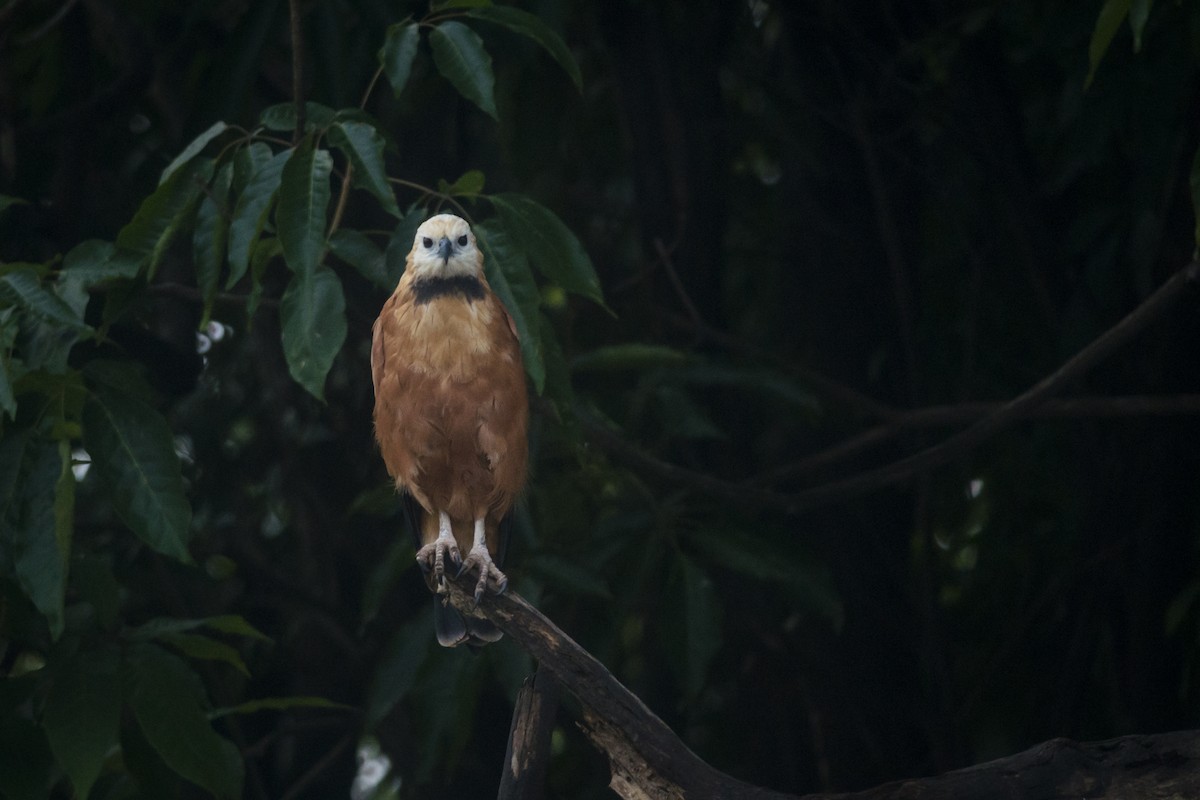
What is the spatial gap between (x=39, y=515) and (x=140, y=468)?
218 mm

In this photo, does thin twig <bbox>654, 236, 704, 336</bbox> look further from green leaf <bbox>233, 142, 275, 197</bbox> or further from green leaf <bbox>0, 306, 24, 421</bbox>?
green leaf <bbox>0, 306, 24, 421</bbox>

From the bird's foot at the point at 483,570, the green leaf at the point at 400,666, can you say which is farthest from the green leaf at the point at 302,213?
the green leaf at the point at 400,666

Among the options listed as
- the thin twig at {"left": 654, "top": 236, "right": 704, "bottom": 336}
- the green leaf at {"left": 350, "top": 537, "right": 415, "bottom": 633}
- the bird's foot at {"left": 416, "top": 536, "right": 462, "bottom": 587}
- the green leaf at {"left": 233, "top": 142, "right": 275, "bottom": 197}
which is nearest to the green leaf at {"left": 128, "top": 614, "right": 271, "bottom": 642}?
the bird's foot at {"left": 416, "top": 536, "right": 462, "bottom": 587}

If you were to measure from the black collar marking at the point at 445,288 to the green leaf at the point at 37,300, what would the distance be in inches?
27.1


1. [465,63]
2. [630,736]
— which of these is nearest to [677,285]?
[465,63]

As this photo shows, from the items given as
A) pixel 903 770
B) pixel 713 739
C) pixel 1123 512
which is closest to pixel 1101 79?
pixel 1123 512

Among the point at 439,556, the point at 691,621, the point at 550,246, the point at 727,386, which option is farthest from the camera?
the point at 727,386

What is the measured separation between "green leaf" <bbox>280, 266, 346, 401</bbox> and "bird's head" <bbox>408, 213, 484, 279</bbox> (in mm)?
306

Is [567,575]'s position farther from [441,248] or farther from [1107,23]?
[1107,23]

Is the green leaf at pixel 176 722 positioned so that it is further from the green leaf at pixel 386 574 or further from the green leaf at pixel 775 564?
the green leaf at pixel 775 564

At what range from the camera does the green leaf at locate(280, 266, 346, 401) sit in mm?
2820

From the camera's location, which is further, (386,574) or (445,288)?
(386,574)

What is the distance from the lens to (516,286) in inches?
117

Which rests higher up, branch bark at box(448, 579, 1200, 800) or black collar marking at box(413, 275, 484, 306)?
black collar marking at box(413, 275, 484, 306)
